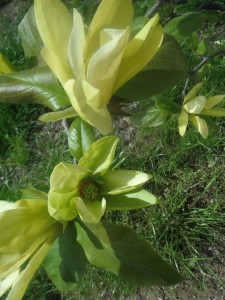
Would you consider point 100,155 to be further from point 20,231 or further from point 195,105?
point 195,105

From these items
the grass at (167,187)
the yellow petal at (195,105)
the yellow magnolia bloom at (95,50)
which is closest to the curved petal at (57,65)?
the yellow magnolia bloom at (95,50)

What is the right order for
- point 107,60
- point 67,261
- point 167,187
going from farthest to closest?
point 167,187, point 67,261, point 107,60

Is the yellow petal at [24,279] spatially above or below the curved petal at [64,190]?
below

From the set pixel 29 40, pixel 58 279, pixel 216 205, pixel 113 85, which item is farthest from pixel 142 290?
pixel 113 85

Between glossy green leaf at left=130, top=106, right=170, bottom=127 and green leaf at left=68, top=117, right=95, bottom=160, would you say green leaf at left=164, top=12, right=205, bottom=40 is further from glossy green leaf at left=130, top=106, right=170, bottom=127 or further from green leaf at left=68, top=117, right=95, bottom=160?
green leaf at left=68, top=117, right=95, bottom=160

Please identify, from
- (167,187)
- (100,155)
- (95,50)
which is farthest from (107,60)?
(167,187)

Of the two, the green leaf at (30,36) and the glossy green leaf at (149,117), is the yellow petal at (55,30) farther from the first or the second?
the glossy green leaf at (149,117)

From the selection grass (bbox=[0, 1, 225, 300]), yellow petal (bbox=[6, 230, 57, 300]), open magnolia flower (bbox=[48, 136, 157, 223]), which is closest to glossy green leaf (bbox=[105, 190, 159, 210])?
open magnolia flower (bbox=[48, 136, 157, 223])
